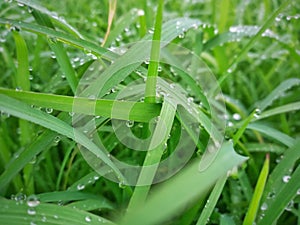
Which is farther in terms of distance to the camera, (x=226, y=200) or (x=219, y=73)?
(x=219, y=73)

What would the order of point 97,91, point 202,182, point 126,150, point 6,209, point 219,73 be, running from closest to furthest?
point 202,182 < point 6,209 < point 97,91 < point 126,150 < point 219,73

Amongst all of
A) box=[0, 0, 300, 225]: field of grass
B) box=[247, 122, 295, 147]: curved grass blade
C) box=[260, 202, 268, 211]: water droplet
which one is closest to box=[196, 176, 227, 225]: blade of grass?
box=[0, 0, 300, 225]: field of grass

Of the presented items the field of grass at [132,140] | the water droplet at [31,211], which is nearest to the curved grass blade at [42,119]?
the field of grass at [132,140]

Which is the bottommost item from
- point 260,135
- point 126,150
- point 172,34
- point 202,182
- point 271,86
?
point 202,182

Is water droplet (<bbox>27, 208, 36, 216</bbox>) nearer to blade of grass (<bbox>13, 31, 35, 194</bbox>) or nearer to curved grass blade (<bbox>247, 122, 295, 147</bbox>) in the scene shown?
blade of grass (<bbox>13, 31, 35, 194</bbox>)

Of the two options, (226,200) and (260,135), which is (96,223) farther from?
(260,135)

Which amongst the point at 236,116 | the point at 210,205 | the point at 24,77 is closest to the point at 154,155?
the point at 210,205

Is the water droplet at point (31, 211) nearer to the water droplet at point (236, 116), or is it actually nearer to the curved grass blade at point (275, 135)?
the curved grass blade at point (275, 135)

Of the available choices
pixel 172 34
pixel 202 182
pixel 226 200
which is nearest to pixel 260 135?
pixel 226 200
